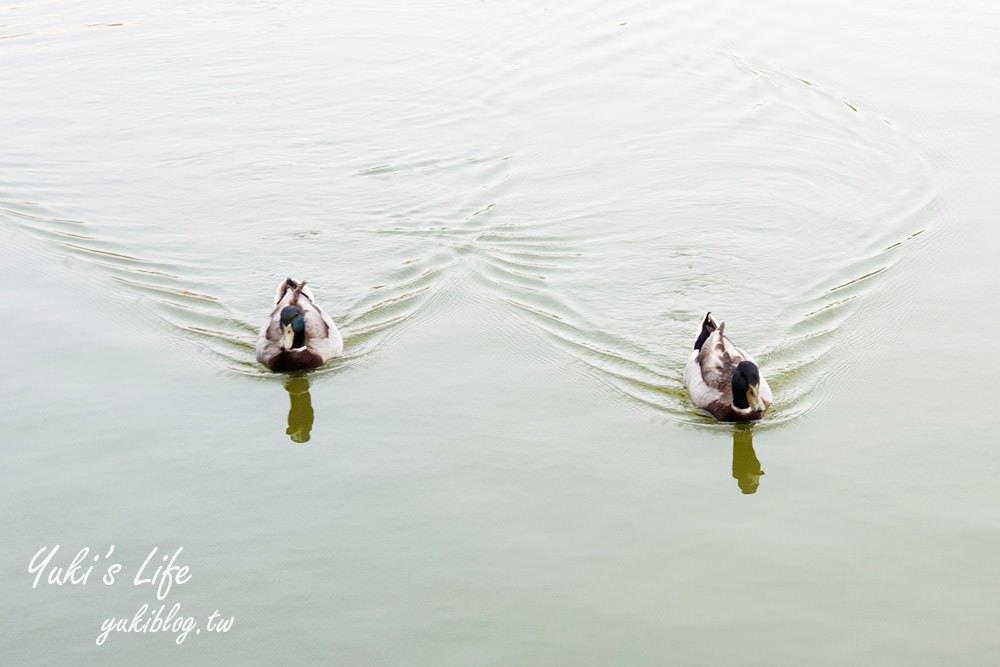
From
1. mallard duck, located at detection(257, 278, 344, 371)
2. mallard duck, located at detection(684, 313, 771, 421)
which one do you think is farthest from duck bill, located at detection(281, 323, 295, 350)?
mallard duck, located at detection(684, 313, 771, 421)

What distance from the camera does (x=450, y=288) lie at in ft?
41.7

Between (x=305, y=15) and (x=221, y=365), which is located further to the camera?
(x=305, y=15)

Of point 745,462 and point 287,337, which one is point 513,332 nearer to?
point 287,337

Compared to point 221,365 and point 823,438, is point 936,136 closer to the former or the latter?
point 823,438

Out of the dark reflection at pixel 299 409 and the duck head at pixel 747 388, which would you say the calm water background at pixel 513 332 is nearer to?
the dark reflection at pixel 299 409

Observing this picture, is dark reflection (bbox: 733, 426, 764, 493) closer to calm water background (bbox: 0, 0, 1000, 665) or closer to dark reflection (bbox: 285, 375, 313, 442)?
calm water background (bbox: 0, 0, 1000, 665)

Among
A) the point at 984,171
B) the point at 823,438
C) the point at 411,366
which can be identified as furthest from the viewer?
the point at 984,171

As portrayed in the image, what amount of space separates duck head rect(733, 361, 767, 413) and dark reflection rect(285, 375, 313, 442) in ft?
11.4

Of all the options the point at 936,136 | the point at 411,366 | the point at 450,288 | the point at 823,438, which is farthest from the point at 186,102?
the point at 823,438

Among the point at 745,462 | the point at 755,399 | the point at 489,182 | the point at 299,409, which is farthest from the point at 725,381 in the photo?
the point at 489,182

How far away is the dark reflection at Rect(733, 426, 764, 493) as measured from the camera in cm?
957

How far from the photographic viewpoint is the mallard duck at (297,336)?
11.2 metres

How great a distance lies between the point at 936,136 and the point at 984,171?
117cm

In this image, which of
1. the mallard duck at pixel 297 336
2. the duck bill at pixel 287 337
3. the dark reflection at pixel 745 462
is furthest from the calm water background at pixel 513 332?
the duck bill at pixel 287 337
